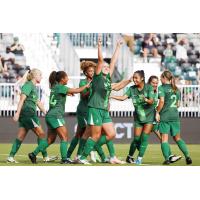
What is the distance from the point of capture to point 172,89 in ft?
40.7

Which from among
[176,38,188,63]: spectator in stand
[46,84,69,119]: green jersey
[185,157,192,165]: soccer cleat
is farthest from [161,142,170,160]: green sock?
[176,38,188,63]: spectator in stand

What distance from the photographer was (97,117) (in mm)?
11453

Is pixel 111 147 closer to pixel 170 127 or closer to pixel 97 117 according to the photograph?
pixel 97 117

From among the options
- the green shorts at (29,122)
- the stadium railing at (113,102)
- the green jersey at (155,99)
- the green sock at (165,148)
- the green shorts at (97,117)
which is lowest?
the stadium railing at (113,102)

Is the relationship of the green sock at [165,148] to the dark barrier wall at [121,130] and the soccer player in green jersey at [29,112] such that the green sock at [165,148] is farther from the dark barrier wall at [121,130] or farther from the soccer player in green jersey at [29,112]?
the dark barrier wall at [121,130]

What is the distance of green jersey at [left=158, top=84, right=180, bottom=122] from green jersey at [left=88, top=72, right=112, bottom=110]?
36.7 inches

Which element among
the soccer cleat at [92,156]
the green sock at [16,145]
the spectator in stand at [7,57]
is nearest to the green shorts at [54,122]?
the green sock at [16,145]

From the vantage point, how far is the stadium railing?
736 inches

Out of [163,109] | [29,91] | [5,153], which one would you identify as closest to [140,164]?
[163,109]

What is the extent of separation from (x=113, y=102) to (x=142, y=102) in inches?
279

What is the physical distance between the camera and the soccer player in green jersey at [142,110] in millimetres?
12094

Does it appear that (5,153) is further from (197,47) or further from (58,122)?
(197,47)

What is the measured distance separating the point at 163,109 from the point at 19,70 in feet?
25.9

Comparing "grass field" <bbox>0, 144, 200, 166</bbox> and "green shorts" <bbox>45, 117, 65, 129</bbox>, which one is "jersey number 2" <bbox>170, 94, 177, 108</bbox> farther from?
"green shorts" <bbox>45, 117, 65, 129</bbox>
